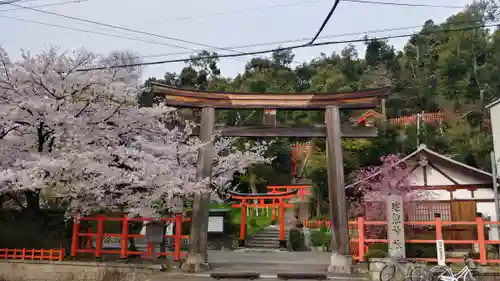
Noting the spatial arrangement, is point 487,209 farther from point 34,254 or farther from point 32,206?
point 32,206

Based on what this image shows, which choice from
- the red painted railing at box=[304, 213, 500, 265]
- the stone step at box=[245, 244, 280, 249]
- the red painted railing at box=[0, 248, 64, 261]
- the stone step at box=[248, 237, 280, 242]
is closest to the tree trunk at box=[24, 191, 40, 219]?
A: the red painted railing at box=[0, 248, 64, 261]

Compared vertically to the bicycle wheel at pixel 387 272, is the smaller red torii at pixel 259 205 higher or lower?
higher

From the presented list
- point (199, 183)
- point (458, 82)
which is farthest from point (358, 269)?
→ point (458, 82)

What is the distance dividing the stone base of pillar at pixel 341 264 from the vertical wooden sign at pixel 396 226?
1.26 meters

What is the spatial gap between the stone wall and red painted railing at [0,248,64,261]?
0.95ft

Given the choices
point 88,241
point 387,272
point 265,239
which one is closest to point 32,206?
point 88,241

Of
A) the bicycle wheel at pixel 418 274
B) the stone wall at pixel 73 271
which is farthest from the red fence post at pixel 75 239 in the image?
the bicycle wheel at pixel 418 274

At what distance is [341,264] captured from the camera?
42.1 ft

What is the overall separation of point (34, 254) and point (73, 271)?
1.62 m

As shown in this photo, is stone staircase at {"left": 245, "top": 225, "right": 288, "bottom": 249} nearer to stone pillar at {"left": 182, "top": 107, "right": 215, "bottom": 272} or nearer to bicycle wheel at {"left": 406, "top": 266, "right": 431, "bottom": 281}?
stone pillar at {"left": 182, "top": 107, "right": 215, "bottom": 272}

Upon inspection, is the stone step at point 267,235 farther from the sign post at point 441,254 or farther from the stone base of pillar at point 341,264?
the sign post at point 441,254

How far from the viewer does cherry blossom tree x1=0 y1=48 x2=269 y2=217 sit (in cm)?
1220

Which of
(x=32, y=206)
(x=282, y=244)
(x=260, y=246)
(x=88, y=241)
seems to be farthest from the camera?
(x=260, y=246)

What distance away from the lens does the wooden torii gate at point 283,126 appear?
13.6 metres
